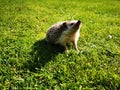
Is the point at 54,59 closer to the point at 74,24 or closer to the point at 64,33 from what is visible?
the point at 64,33

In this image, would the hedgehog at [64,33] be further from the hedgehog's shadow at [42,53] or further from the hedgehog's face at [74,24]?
the hedgehog's shadow at [42,53]

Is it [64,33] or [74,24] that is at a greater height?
[74,24]

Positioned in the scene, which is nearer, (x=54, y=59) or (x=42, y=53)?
(x=54, y=59)

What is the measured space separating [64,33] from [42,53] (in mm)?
815

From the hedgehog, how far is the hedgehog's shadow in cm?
18

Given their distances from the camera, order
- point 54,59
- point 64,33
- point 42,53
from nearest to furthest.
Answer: point 54,59 < point 42,53 < point 64,33

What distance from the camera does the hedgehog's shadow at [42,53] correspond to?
5.45 metres

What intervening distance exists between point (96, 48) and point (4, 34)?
3.01m

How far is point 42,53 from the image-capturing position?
6.02 meters

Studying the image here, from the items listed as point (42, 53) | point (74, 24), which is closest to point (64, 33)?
point (74, 24)

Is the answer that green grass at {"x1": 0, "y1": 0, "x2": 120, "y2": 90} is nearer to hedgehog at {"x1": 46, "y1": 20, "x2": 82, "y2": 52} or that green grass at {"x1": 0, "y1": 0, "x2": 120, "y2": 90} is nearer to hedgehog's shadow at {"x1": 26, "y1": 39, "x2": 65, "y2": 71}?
hedgehog's shadow at {"x1": 26, "y1": 39, "x2": 65, "y2": 71}

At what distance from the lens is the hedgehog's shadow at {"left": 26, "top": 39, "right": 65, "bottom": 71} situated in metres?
5.45

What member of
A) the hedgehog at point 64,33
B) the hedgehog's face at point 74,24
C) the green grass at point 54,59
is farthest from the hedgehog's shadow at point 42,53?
the hedgehog's face at point 74,24

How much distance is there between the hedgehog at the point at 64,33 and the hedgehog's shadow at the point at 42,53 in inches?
7.2
